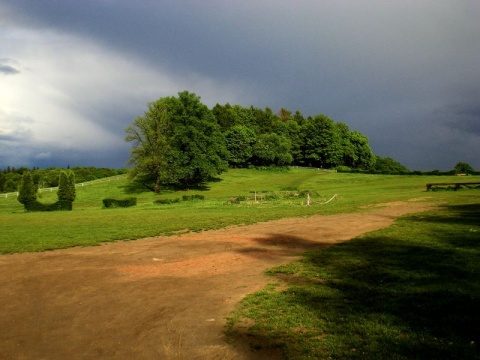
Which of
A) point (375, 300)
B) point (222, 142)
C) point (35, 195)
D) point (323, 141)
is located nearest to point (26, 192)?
point (35, 195)

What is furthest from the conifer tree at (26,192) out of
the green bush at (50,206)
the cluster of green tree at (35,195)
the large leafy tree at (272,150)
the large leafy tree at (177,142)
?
the large leafy tree at (272,150)

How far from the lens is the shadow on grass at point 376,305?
612cm

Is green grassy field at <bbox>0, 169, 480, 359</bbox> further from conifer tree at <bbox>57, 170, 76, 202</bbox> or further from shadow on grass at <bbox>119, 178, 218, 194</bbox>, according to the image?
shadow on grass at <bbox>119, 178, 218, 194</bbox>

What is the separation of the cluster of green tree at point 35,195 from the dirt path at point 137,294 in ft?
94.0

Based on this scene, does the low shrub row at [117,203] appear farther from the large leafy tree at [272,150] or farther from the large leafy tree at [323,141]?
the large leafy tree at [323,141]

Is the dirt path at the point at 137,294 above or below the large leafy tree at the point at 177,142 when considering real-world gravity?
below

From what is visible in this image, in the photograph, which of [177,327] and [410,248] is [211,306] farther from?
[410,248]

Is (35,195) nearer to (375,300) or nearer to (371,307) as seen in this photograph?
(375,300)

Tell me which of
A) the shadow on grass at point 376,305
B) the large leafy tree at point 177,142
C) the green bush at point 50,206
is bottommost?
the green bush at point 50,206

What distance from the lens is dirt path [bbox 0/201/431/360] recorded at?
694 centimetres

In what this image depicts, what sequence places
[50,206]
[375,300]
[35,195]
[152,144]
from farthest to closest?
[152,144], [35,195], [50,206], [375,300]

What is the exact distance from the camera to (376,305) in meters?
7.95

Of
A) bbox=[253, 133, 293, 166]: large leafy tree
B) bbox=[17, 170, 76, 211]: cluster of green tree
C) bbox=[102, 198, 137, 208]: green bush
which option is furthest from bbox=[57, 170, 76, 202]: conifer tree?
bbox=[253, 133, 293, 166]: large leafy tree

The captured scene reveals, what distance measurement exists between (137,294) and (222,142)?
6681 centimetres
